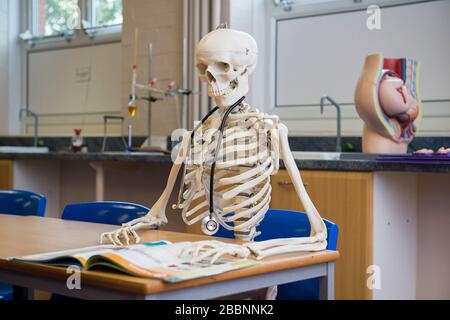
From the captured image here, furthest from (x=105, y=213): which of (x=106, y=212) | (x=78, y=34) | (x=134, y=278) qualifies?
(x=78, y=34)

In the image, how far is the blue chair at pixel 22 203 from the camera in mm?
2744

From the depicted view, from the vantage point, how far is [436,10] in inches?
149

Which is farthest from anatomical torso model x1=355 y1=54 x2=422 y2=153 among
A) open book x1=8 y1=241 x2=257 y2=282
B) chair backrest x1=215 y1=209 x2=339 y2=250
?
open book x1=8 y1=241 x2=257 y2=282

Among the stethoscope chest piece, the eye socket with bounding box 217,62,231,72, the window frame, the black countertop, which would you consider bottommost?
the stethoscope chest piece

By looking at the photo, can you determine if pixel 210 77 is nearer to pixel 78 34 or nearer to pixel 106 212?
pixel 106 212

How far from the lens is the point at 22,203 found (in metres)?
2.82

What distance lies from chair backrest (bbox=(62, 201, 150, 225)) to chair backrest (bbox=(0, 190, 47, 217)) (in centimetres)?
28

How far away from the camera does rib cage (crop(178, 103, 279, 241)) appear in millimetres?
1781

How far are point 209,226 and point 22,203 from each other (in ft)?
4.47

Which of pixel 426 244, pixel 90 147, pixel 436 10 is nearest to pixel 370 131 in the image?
pixel 426 244

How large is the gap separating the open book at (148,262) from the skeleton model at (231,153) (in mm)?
270

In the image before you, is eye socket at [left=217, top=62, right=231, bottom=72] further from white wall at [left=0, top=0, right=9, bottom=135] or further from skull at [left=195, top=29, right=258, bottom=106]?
white wall at [left=0, top=0, right=9, bottom=135]

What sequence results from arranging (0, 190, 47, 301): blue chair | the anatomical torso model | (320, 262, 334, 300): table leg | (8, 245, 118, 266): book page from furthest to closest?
the anatomical torso model < (0, 190, 47, 301): blue chair < (320, 262, 334, 300): table leg < (8, 245, 118, 266): book page

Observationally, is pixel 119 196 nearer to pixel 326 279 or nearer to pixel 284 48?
pixel 284 48
